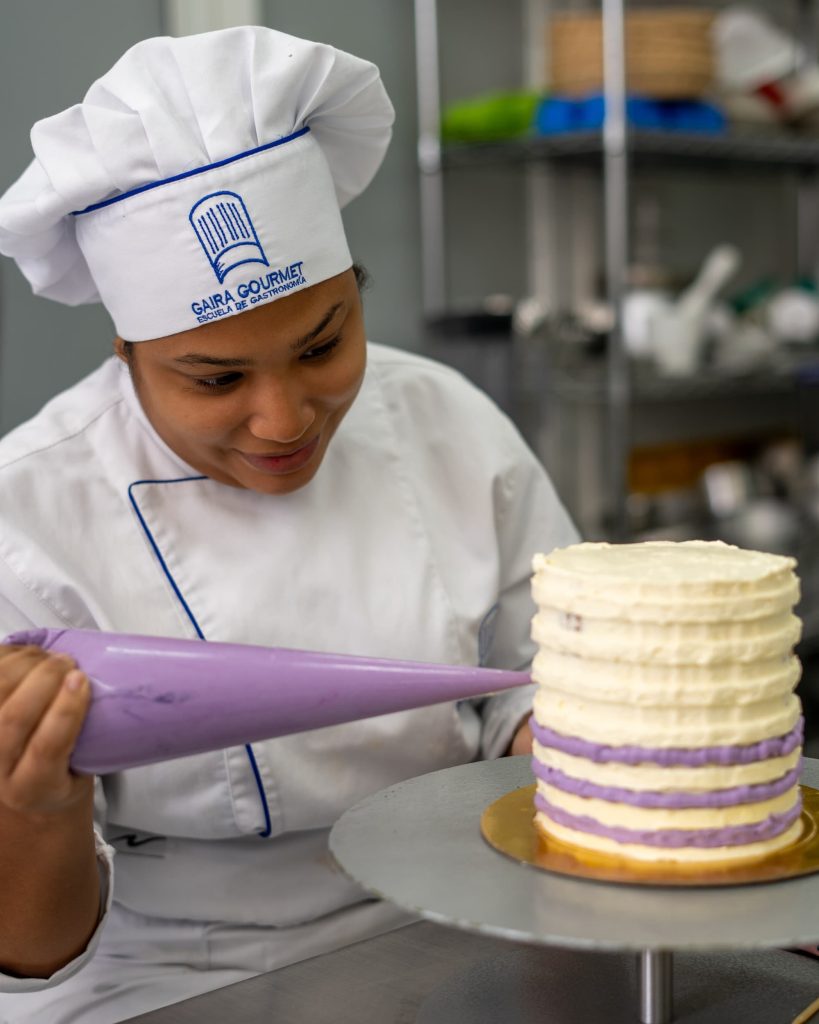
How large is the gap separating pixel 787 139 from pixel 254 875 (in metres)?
2.53

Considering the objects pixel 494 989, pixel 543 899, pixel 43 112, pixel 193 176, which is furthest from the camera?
pixel 43 112

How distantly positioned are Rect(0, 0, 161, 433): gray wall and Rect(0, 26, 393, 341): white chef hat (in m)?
1.19

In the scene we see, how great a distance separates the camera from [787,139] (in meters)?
3.24

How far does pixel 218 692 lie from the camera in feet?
2.81

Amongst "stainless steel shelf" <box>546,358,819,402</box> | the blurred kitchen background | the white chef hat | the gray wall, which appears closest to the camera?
the white chef hat

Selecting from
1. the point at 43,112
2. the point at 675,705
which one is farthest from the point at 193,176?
the point at 43,112

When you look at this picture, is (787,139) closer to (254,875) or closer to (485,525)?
(485,525)

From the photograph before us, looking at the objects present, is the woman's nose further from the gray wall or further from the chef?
the gray wall

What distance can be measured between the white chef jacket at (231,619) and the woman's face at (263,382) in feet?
0.25

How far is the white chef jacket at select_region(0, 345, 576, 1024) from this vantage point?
1.27 m

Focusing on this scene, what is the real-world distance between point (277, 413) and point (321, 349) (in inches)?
3.7

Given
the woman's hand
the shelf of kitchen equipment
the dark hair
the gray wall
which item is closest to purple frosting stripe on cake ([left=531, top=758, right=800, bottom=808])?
the woman's hand

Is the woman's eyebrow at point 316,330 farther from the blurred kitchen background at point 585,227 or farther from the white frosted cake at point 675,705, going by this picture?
the blurred kitchen background at point 585,227

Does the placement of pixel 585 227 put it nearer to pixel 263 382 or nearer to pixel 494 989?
pixel 263 382
